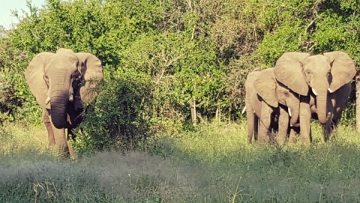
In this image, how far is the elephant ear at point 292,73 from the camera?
1467cm

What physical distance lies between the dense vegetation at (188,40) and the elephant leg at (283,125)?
2463 mm

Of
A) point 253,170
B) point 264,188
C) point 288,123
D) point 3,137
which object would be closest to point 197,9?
point 288,123

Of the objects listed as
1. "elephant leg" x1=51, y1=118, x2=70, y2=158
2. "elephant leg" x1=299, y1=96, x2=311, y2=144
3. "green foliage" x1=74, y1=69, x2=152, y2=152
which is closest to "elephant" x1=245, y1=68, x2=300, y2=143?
"elephant leg" x1=299, y1=96, x2=311, y2=144

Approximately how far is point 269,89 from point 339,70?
1.99m

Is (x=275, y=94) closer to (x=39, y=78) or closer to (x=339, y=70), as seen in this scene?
(x=339, y=70)

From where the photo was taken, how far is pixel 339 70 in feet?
48.0

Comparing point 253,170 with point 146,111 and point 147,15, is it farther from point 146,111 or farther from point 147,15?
point 147,15

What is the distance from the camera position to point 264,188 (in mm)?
8211

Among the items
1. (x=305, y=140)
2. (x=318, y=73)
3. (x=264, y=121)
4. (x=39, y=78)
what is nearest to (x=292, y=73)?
(x=318, y=73)

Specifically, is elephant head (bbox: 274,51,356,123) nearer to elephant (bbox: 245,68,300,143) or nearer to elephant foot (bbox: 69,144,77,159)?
elephant (bbox: 245,68,300,143)

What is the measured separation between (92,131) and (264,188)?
4.95 meters

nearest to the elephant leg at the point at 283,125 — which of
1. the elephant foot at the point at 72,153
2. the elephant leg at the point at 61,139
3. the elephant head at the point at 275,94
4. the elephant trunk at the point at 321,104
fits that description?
the elephant head at the point at 275,94

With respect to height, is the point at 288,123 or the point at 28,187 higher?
the point at 28,187

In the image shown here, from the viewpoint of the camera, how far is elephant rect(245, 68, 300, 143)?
15.2 m
